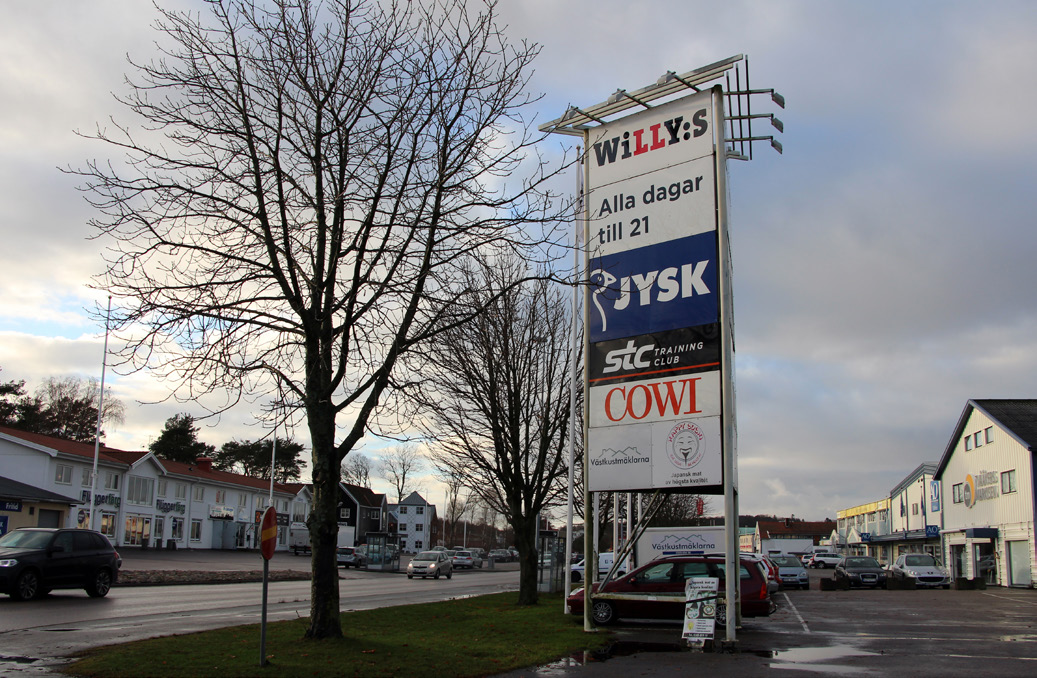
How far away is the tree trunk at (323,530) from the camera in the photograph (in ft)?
34.5

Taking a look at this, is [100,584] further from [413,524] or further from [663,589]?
[413,524]

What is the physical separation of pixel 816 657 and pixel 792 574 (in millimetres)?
26836

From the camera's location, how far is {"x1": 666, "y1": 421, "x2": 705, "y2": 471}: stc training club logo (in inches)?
567

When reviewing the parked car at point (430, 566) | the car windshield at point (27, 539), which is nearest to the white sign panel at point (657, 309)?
the car windshield at point (27, 539)

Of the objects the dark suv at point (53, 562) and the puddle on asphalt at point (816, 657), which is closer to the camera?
the puddle on asphalt at point (816, 657)

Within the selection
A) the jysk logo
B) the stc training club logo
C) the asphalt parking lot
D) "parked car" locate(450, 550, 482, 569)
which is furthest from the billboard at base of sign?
"parked car" locate(450, 550, 482, 569)

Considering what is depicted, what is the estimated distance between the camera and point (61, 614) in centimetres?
1546

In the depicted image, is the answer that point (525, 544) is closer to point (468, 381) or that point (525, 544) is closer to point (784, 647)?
point (468, 381)

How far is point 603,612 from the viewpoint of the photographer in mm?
16484

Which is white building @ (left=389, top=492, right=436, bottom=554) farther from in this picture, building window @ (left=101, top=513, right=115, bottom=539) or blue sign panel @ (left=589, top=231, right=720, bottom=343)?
blue sign panel @ (left=589, top=231, right=720, bottom=343)

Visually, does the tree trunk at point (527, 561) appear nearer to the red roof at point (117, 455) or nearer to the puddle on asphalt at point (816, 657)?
the puddle on asphalt at point (816, 657)

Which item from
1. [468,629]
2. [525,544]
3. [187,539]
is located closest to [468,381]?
[525,544]

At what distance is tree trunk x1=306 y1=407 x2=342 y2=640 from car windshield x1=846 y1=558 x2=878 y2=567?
109 ft

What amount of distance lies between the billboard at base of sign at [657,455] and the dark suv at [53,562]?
480 inches
